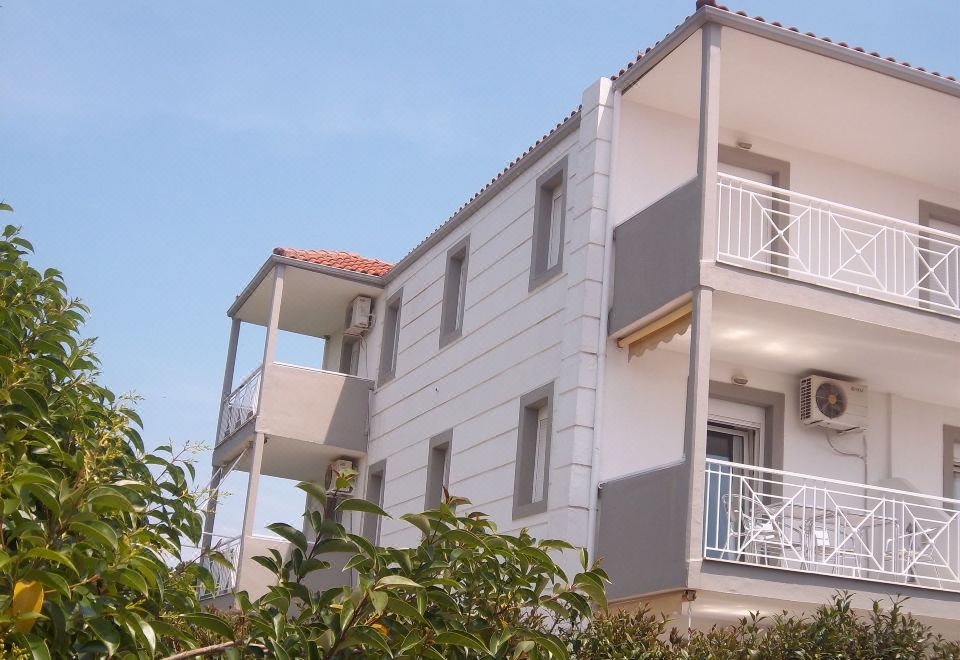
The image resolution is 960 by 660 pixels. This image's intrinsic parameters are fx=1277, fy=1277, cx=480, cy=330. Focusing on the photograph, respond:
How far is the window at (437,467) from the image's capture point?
17.8 m

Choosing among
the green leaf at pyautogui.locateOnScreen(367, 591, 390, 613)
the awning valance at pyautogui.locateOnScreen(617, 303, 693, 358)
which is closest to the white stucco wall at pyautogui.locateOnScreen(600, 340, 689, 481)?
the awning valance at pyautogui.locateOnScreen(617, 303, 693, 358)

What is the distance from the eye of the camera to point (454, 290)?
18844mm

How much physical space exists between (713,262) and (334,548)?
834 cm

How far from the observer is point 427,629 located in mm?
4883

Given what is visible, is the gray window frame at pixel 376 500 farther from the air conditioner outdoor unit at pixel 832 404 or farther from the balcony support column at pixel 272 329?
the air conditioner outdoor unit at pixel 832 404

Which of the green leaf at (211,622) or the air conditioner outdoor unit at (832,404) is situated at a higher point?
the air conditioner outdoor unit at (832,404)

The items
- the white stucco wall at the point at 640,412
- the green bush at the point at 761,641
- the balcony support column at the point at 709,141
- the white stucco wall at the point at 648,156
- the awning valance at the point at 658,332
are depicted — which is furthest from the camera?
the white stucco wall at the point at 648,156

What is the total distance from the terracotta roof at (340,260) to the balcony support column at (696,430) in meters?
10.1

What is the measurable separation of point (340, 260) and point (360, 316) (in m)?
1.10

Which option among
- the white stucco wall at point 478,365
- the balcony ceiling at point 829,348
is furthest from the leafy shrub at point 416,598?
the white stucco wall at point 478,365

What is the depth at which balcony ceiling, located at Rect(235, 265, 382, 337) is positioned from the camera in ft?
70.5

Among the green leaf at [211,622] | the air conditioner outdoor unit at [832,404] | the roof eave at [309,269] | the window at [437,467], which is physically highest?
the roof eave at [309,269]

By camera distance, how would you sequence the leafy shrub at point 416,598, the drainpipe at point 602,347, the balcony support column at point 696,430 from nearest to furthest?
the leafy shrub at point 416,598, the balcony support column at point 696,430, the drainpipe at point 602,347

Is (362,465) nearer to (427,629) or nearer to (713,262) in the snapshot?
(713,262)
